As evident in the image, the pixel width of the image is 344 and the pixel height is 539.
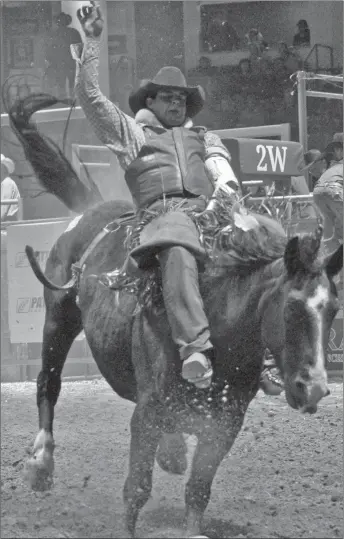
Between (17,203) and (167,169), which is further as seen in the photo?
(17,203)

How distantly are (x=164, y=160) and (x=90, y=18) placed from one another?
2.44 feet

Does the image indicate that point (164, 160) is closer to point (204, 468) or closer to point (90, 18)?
point (90, 18)

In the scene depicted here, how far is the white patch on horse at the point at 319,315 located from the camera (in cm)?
383

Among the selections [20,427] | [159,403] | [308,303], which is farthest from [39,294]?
[308,303]

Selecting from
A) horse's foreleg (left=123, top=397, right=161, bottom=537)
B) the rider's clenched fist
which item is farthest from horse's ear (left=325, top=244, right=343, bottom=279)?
the rider's clenched fist

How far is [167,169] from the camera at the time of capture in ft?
15.7

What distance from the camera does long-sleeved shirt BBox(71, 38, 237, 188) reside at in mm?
4777

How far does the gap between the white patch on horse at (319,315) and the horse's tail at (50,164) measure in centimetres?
222

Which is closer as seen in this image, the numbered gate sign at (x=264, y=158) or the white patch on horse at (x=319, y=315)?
the white patch on horse at (x=319, y=315)

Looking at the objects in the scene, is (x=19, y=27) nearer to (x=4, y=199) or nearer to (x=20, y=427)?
(x=4, y=199)

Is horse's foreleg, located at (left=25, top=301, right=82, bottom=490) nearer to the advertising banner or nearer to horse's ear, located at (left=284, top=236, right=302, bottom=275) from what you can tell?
horse's ear, located at (left=284, top=236, right=302, bottom=275)

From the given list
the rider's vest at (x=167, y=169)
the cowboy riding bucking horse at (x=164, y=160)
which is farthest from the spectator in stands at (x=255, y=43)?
the rider's vest at (x=167, y=169)

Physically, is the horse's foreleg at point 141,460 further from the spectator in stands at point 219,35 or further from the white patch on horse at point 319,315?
the spectator in stands at point 219,35

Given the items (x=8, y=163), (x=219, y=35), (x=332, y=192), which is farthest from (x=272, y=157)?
(x=8, y=163)
